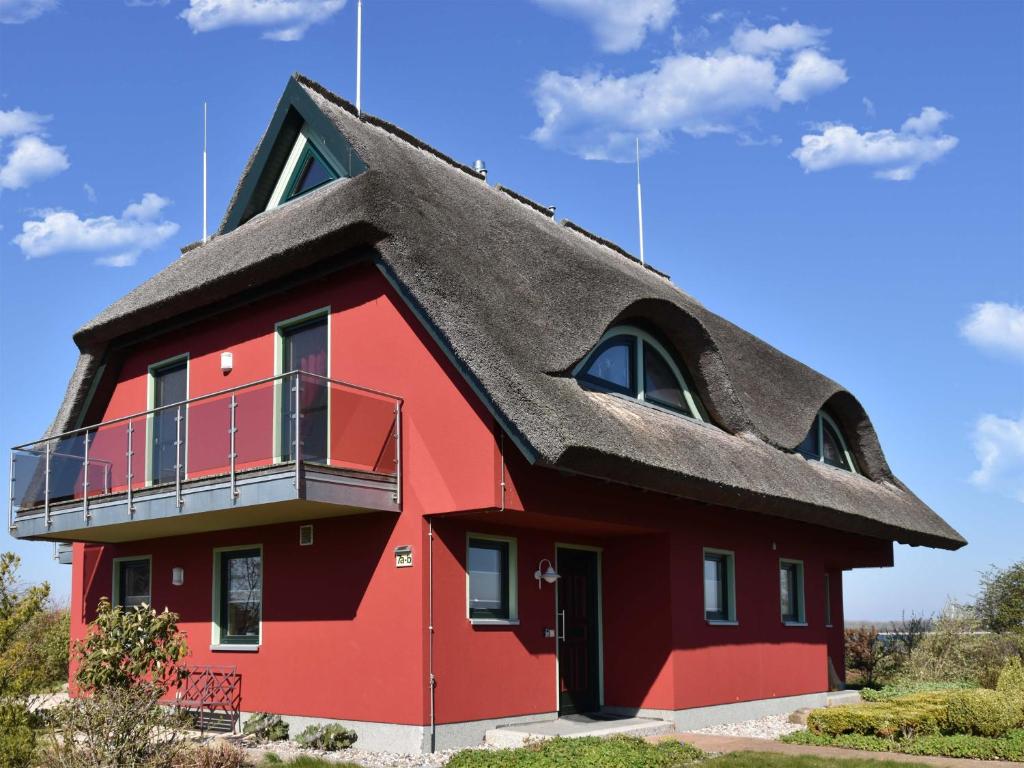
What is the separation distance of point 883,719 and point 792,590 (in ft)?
21.2

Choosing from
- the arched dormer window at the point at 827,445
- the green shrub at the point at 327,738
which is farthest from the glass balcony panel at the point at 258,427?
the arched dormer window at the point at 827,445

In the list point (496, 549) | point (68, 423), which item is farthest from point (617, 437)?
point (68, 423)

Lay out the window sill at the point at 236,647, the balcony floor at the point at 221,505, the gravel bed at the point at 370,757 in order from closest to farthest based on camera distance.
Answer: the gravel bed at the point at 370,757 < the balcony floor at the point at 221,505 < the window sill at the point at 236,647

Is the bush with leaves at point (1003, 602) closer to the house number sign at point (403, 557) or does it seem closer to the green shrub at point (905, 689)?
the green shrub at point (905, 689)

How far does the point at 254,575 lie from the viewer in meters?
15.2

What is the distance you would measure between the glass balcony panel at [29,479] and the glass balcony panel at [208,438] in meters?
3.47

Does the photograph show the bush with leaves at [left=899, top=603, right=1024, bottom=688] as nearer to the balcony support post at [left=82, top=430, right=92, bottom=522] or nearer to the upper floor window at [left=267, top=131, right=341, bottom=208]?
the upper floor window at [left=267, top=131, right=341, bottom=208]

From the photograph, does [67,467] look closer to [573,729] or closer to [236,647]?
[236,647]

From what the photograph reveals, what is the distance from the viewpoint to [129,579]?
17562 millimetres

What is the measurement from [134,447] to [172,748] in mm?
5950

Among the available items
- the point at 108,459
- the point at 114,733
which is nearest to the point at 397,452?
the point at 108,459

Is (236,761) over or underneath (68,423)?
underneath

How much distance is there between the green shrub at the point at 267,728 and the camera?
13797 millimetres

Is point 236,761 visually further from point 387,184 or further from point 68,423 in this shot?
point 68,423
